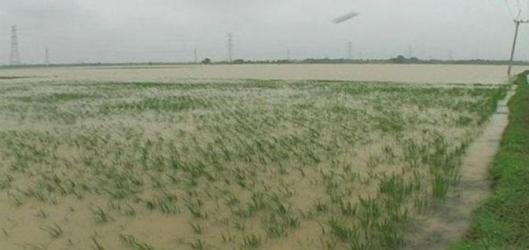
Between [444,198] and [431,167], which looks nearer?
[444,198]

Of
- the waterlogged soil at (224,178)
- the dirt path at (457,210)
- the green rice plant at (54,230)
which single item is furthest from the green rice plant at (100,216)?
the dirt path at (457,210)

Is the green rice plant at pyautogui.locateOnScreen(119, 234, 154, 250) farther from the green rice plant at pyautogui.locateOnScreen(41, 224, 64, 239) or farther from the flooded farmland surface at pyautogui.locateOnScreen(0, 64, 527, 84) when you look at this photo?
the flooded farmland surface at pyautogui.locateOnScreen(0, 64, 527, 84)

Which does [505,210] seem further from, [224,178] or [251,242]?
[224,178]

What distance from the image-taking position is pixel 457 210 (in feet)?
20.6

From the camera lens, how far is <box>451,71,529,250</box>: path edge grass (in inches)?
199

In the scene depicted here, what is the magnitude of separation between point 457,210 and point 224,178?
3.09 meters

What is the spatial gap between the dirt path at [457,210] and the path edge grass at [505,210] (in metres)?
0.13

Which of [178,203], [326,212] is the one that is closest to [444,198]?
[326,212]

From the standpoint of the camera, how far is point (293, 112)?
16.2 m

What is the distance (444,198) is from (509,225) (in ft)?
4.10

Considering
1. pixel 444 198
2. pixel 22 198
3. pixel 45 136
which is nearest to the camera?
pixel 444 198

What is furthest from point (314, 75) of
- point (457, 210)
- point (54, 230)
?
point (54, 230)

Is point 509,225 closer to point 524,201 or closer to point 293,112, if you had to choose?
point 524,201

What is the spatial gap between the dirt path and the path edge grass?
0.13 metres
